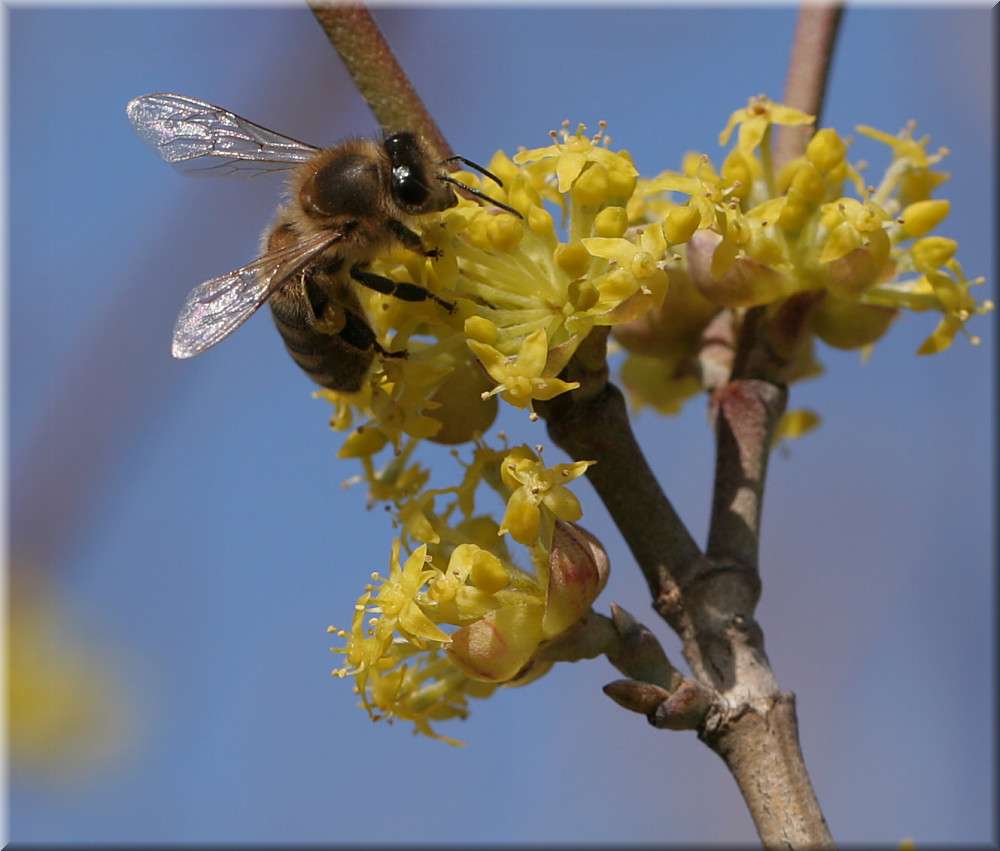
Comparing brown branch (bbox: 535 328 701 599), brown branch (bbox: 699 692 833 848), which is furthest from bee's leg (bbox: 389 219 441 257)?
brown branch (bbox: 699 692 833 848)

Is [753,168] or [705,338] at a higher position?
[753,168]

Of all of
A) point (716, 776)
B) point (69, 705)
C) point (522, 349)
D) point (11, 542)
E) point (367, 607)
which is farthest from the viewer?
point (716, 776)

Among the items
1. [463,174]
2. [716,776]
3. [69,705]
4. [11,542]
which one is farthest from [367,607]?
[716,776]

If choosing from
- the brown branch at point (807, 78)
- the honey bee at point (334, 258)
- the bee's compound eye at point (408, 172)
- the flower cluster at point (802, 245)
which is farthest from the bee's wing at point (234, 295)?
the brown branch at point (807, 78)

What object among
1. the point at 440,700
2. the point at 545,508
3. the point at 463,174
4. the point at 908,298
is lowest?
the point at 440,700

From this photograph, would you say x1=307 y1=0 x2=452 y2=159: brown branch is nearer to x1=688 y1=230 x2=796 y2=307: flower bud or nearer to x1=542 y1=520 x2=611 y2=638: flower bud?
x1=688 y1=230 x2=796 y2=307: flower bud

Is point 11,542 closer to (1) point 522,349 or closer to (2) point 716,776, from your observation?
(1) point 522,349

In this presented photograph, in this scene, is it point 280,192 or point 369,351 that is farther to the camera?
point 280,192

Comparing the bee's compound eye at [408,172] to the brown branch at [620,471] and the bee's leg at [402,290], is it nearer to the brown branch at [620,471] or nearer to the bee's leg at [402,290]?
the bee's leg at [402,290]
